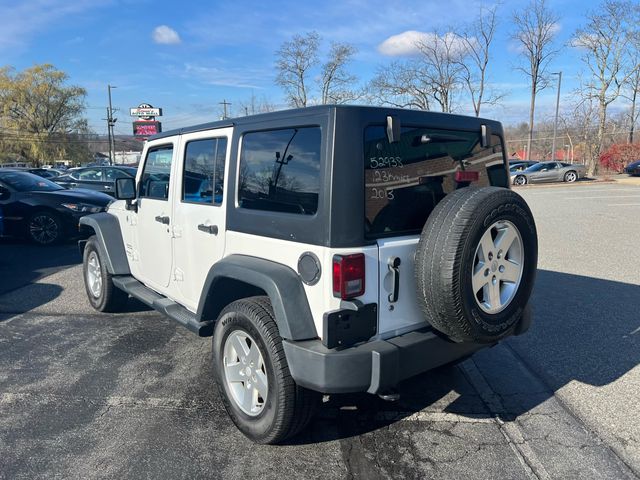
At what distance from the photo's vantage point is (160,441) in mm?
2963

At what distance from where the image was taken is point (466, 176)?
122 inches

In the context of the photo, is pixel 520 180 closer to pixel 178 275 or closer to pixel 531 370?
pixel 531 370

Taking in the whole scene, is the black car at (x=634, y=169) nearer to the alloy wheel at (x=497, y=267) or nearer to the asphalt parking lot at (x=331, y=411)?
the asphalt parking lot at (x=331, y=411)

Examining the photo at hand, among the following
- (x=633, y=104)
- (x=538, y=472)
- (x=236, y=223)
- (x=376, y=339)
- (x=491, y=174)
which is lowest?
(x=538, y=472)

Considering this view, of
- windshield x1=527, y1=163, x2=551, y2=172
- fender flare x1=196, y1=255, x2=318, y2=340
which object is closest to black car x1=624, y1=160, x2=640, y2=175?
windshield x1=527, y1=163, x2=551, y2=172

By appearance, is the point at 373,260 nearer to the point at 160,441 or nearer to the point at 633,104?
the point at 160,441

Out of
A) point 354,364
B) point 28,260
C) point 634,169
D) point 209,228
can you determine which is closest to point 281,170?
point 209,228

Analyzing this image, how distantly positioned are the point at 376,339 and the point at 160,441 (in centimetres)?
151

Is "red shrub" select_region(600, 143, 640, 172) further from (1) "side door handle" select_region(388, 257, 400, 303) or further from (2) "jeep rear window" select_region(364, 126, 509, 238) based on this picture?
(1) "side door handle" select_region(388, 257, 400, 303)

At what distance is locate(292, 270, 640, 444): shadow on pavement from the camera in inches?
132

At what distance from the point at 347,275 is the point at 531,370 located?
2387 millimetres

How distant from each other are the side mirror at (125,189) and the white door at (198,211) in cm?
93

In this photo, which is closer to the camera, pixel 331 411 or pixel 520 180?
pixel 331 411

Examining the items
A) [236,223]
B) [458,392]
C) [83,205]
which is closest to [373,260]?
[236,223]
